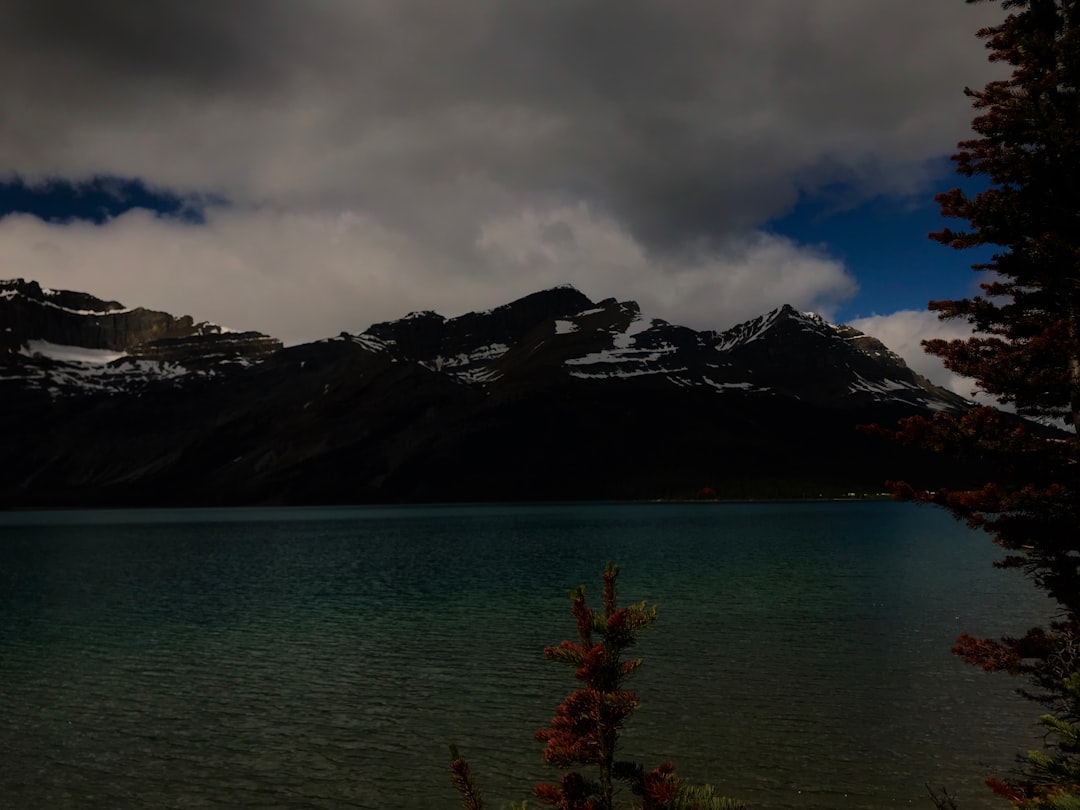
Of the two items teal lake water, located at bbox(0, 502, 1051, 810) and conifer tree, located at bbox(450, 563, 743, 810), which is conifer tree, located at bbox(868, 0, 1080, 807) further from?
conifer tree, located at bbox(450, 563, 743, 810)

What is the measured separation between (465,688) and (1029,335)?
26516 mm

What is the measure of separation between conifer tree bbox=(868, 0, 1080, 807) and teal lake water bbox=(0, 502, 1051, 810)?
7613 millimetres

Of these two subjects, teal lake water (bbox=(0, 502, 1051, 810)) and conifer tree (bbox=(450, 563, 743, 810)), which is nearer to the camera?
conifer tree (bbox=(450, 563, 743, 810))

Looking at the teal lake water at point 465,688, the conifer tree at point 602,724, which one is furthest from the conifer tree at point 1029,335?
the conifer tree at point 602,724

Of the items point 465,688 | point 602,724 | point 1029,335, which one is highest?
point 1029,335

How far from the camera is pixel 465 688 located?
114 ft

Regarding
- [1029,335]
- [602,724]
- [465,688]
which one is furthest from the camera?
[465,688]

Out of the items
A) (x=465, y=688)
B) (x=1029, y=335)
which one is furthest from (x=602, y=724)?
(x=465, y=688)

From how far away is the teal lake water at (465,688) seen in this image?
78.6ft

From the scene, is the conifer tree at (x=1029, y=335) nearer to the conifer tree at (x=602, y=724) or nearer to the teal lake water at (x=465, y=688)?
the teal lake water at (x=465, y=688)

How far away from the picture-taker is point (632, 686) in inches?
1325

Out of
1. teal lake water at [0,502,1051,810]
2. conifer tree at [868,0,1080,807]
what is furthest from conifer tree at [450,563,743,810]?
teal lake water at [0,502,1051,810]

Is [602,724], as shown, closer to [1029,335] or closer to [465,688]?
[1029,335]

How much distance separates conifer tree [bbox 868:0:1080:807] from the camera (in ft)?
58.4
